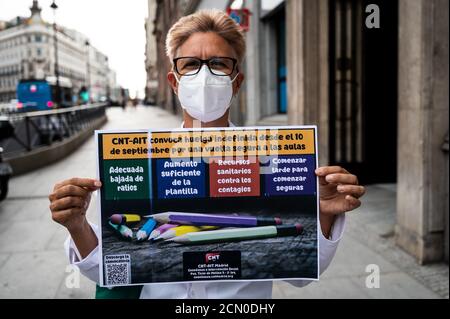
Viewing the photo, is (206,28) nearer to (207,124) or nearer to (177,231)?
(207,124)

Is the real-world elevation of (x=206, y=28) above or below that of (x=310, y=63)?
below

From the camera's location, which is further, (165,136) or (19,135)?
(19,135)

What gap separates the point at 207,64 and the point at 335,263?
3857 mm

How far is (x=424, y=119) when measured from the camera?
4695 mm

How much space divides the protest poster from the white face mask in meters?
0.25

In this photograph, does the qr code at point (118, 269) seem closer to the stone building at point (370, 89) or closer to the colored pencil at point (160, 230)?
the colored pencil at point (160, 230)

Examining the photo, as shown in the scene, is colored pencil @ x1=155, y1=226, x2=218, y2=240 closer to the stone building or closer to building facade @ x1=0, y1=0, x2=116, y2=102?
the stone building

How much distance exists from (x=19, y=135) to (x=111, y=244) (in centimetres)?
1198

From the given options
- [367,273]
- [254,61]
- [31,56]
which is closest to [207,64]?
[367,273]

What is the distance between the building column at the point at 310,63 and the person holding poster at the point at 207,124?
20.3 feet

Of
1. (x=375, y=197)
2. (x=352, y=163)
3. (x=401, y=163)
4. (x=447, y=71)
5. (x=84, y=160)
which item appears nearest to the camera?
(x=447, y=71)

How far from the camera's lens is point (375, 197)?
7363 mm
